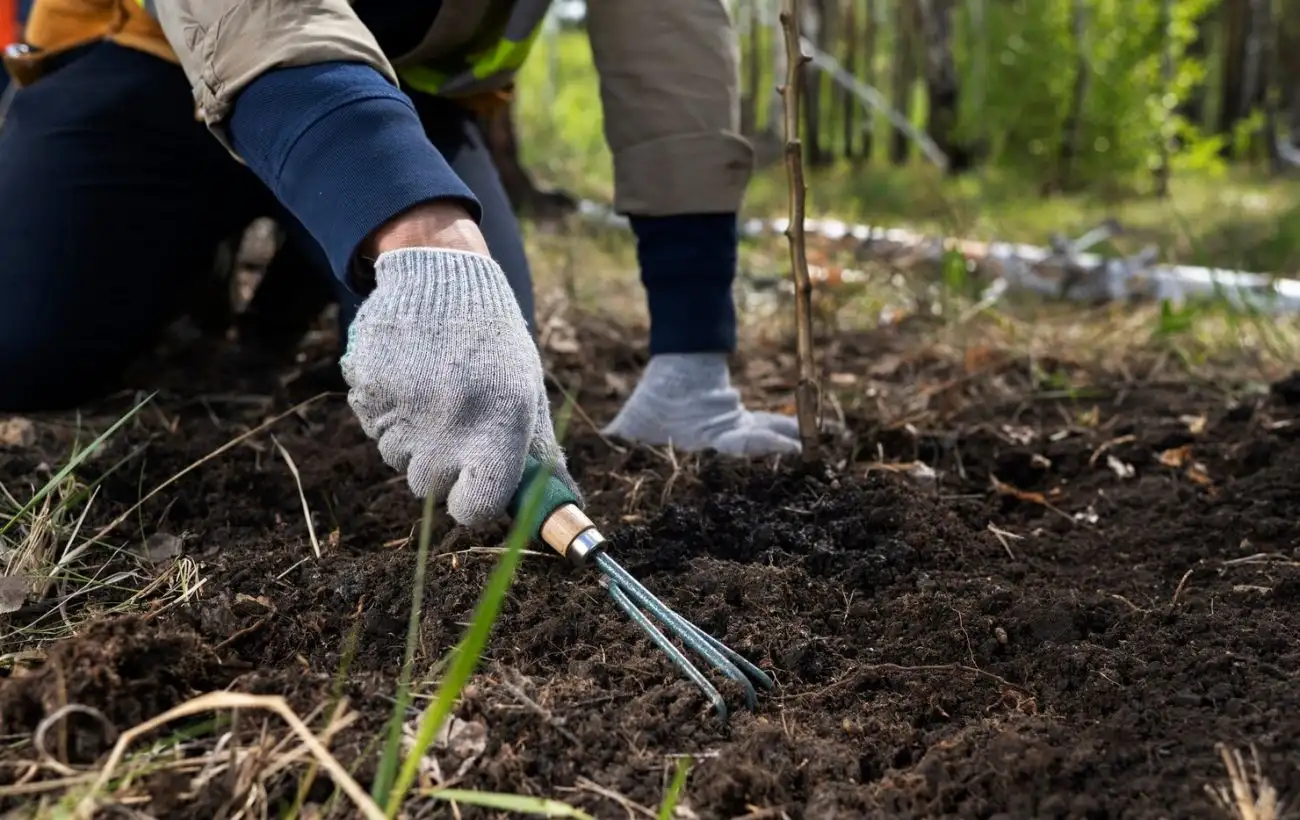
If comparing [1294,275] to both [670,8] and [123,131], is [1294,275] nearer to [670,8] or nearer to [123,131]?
[670,8]

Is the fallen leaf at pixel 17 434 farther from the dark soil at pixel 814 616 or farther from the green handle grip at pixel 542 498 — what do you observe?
the green handle grip at pixel 542 498

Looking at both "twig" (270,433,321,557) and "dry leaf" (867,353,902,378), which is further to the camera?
"dry leaf" (867,353,902,378)

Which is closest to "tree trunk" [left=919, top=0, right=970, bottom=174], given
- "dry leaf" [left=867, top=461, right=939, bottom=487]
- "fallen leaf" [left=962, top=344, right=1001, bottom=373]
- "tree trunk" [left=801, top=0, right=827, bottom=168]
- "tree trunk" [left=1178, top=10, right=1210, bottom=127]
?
"tree trunk" [left=801, top=0, right=827, bottom=168]

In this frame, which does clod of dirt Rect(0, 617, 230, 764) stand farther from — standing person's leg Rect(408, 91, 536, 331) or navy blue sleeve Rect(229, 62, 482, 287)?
standing person's leg Rect(408, 91, 536, 331)

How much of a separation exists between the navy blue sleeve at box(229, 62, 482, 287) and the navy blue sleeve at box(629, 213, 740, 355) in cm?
65

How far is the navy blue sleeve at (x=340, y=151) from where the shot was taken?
1.29 meters

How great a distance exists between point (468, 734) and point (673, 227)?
1.14m

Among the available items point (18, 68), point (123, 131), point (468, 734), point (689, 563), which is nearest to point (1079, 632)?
point (689, 563)

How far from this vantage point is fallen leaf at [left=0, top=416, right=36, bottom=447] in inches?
70.2

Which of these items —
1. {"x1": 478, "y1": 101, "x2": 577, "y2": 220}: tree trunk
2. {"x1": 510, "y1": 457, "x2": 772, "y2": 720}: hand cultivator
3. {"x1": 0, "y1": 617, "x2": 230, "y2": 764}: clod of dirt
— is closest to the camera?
{"x1": 0, "y1": 617, "x2": 230, "y2": 764}: clod of dirt

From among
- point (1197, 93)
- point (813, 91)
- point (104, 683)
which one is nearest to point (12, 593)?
point (104, 683)

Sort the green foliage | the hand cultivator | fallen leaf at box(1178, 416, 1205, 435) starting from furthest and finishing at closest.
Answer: the green foliage < fallen leaf at box(1178, 416, 1205, 435) < the hand cultivator

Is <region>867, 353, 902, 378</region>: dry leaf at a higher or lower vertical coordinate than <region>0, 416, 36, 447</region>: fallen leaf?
lower

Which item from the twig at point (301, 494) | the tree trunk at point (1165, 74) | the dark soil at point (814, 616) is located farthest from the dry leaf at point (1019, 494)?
the tree trunk at point (1165, 74)
